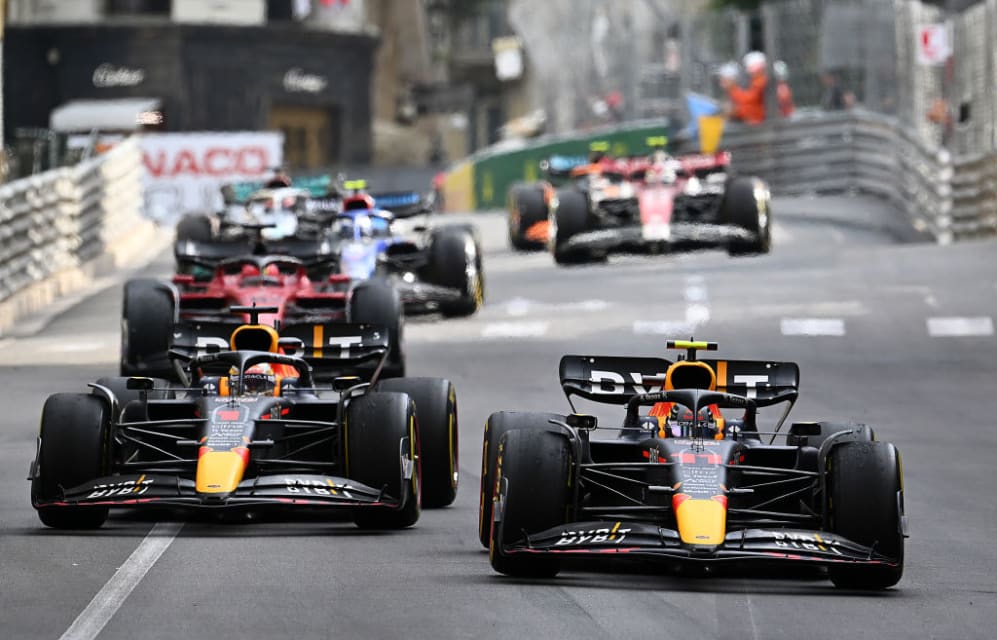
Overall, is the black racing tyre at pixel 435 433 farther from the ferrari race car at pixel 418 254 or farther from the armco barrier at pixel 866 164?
the armco barrier at pixel 866 164

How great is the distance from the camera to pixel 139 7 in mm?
61938

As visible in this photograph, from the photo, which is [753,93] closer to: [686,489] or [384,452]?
[384,452]

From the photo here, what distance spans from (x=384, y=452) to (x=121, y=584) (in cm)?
216

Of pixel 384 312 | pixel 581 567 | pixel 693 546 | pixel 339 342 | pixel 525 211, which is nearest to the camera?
pixel 693 546

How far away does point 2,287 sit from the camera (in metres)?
25.7

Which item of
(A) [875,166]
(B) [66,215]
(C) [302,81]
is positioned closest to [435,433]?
(B) [66,215]

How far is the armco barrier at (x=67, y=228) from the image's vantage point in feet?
86.7

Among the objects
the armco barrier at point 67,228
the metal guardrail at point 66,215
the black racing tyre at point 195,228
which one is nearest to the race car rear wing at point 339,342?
the armco barrier at point 67,228

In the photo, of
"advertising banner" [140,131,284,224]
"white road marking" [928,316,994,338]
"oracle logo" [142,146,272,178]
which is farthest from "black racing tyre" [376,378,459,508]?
"oracle logo" [142,146,272,178]

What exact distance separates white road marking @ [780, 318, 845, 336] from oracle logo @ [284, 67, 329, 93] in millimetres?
41440

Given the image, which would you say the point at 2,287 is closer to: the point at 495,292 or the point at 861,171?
the point at 495,292

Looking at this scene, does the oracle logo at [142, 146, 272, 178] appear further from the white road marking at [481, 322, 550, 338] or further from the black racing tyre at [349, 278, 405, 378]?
the black racing tyre at [349, 278, 405, 378]

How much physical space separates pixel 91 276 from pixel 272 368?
709 inches

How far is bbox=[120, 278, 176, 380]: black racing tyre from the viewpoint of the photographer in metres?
19.0
